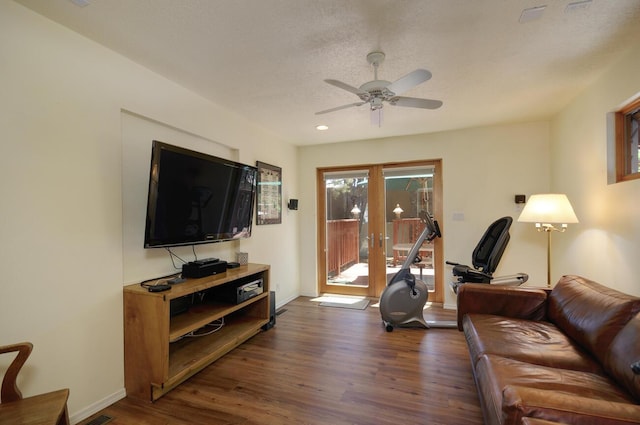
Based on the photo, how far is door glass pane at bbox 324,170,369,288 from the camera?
474 cm

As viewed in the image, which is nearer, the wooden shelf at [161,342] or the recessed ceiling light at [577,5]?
the recessed ceiling light at [577,5]

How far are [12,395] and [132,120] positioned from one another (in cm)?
189

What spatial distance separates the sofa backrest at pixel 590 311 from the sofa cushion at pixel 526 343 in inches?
2.8

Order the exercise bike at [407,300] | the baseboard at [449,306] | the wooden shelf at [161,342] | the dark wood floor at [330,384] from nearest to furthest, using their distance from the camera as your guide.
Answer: the dark wood floor at [330,384], the wooden shelf at [161,342], the exercise bike at [407,300], the baseboard at [449,306]

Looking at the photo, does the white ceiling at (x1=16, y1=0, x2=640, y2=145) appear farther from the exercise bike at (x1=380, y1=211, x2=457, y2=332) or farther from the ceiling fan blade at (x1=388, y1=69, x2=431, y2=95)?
the exercise bike at (x1=380, y1=211, x2=457, y2=332)

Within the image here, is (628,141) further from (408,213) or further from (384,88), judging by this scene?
(408,213)

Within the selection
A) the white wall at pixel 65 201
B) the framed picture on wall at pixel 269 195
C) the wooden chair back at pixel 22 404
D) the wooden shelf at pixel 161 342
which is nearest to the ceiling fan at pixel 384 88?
the white wall at pixel 65 201

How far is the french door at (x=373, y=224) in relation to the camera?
14.3 feet

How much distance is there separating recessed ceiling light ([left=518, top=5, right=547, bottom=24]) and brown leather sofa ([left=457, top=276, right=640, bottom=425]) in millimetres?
1745

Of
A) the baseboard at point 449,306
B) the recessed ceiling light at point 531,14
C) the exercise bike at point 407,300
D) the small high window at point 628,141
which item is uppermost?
the recessed ceiling light at point 531,14

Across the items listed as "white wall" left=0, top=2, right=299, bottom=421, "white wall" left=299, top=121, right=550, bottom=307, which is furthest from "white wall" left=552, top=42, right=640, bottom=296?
"white wall" left=0, top=2, right=299, bottom=421

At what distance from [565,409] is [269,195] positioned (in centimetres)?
358

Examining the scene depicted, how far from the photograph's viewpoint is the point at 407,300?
333 centimetres

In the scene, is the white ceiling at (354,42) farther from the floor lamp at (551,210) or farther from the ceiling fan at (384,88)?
the floor lamp at (551,210)
